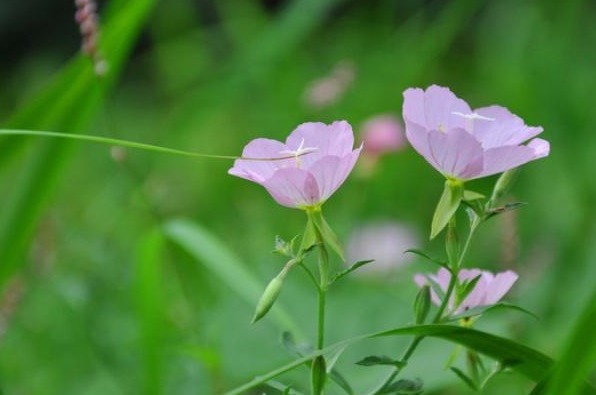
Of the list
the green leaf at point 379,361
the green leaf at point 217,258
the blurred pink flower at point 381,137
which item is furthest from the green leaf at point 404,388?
the blurred pink flower at point 381,137

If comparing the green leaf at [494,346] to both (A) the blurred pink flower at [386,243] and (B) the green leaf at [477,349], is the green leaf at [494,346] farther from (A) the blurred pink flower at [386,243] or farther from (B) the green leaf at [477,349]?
(A) the blurred pink flower at [386,243]

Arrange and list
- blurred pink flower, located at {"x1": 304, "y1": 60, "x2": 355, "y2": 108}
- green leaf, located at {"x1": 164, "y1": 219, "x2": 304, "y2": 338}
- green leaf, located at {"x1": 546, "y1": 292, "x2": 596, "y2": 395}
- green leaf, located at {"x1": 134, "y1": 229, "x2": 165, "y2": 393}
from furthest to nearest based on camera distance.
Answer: blurred pink flower, located at {"x1": 304, "y1": 60, "x2": 355, "y2": 108} → green leaf, located at {"x1": 164, "y1": 219, "x2": 304, "y2": 338} → green leaf, located at {"x1": 134, "y1": 229, "x2": 165, "y2": 393} → green leaf, located at {"x1": 546, "y1": 292, "x2": 596, "y2": 395}

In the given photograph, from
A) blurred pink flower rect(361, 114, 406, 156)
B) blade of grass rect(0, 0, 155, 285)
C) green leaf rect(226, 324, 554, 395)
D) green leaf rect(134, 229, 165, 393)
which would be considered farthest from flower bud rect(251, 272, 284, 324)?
blurred pink flower rect(361, 114, 406, 156)

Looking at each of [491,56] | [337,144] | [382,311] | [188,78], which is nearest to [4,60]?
[188,78]

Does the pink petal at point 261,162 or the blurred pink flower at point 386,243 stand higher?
the pink petal at point 261,162

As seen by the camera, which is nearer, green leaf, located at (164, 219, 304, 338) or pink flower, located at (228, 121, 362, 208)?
pink flower, located at (228, 121, 362, 208)

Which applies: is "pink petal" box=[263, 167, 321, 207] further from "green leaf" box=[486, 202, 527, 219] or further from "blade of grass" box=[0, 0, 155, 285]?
"blade of grass" box=[0, 0, 155, 285]

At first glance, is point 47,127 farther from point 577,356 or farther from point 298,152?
point 577,356
